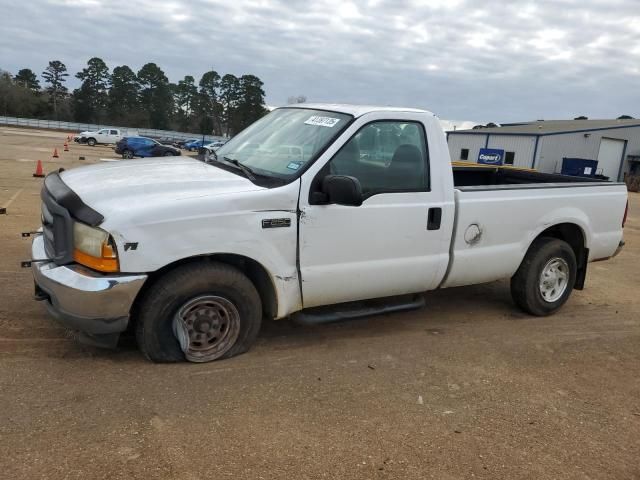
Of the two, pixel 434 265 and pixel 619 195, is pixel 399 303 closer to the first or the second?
pixel 434 265

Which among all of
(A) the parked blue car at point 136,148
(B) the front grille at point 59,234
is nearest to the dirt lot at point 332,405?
(B) the front grille at point 59,234

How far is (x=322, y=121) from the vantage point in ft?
14.3

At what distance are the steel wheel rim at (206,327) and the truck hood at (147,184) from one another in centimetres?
73

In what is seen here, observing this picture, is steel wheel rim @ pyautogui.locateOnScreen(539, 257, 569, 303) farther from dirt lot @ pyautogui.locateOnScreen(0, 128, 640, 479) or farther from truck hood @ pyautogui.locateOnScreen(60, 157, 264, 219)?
truck hood @ pyautogui.locateOnScreen(60, 157, 264, 219)

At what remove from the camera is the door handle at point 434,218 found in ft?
14.6

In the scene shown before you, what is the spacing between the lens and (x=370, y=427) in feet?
10.7

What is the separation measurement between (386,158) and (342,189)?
0.79 m

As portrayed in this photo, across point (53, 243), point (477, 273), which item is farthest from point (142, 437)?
point (477, 273)

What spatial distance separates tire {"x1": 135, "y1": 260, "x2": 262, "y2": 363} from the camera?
355 cm

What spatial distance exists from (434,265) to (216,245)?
200cm

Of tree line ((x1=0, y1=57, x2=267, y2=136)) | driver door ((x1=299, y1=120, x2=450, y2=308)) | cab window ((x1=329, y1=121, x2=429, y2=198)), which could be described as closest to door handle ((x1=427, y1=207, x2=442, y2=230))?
driver door ((x1=299, y1=120, x2=450, y2=308))

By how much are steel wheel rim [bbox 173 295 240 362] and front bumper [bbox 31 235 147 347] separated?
38 cm

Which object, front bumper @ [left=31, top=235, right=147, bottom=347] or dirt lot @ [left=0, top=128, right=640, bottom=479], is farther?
front bumper @ [left=31, top=235, right=147, bottom=347]

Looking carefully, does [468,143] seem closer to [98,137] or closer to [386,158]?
[98,137]
